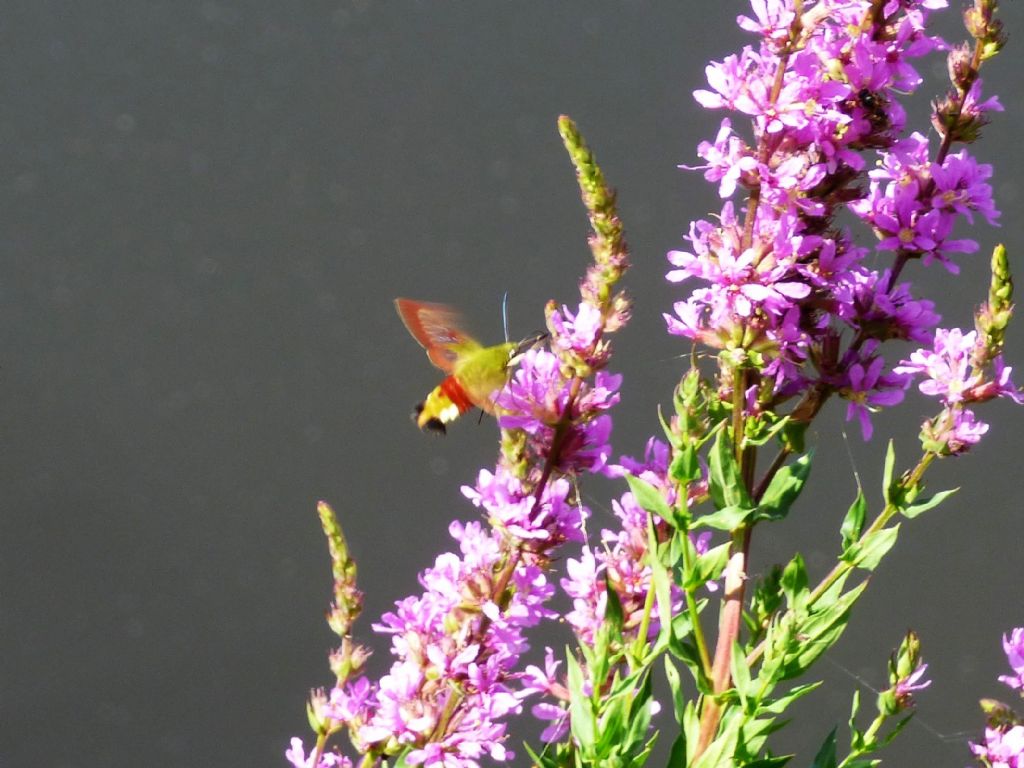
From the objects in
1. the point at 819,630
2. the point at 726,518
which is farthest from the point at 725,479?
the point at 819,630

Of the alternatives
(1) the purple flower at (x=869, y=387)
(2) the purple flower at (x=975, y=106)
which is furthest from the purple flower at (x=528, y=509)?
(2) the purple flower at (x=975, y=106)

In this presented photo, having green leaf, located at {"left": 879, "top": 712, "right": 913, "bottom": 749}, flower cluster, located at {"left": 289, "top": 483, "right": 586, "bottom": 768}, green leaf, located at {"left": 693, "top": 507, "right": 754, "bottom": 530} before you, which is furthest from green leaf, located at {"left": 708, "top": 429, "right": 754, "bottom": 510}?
green leaf, located at {"left": 879, "top": 712, "right": 913, "bottom": 749}

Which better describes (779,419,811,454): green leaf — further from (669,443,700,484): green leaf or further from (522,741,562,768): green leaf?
(522,741,562,768): green leaf

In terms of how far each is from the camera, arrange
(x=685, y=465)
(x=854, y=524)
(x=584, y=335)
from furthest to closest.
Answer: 1. (x=854, y=524)
2. (x=685, y=465)
3. (x=584, y=335)

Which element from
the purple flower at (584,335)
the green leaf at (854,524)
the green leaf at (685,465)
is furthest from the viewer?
the green leaf at (854,524)

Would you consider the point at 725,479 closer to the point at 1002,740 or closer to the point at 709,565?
the point at 709,565

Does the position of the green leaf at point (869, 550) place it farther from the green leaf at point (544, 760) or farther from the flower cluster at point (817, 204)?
the green leaf at point (544, 760)
